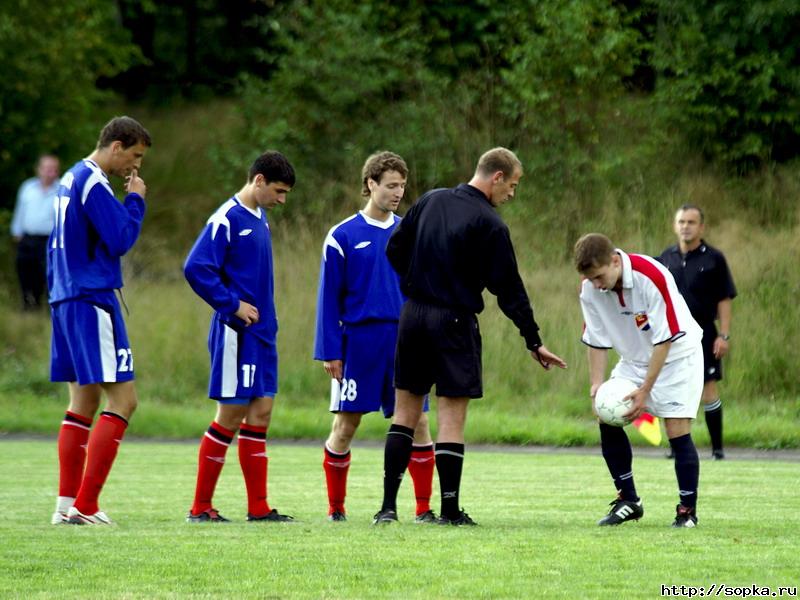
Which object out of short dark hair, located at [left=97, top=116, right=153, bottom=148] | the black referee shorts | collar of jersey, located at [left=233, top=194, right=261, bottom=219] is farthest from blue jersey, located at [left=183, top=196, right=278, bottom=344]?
the black referee shorts

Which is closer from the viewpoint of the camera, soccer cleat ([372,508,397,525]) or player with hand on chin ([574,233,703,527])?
player with hand on chin ([574,233,703,527])

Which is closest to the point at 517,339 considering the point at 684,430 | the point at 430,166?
the point at 430,166

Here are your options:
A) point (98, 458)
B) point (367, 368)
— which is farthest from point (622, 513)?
point (98, 458)

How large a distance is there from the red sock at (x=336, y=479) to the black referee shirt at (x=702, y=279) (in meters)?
5.66

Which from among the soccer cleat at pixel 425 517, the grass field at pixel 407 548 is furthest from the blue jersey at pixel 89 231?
the soccer cleat at pixel 425 517

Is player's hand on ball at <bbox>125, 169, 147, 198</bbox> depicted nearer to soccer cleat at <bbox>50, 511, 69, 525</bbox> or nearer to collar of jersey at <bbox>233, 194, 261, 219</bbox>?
collar of jersey at <bbox>233, 194, 261, 219</bbox>

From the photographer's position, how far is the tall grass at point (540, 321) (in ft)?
60.2

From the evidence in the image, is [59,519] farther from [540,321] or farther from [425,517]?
[540,321]

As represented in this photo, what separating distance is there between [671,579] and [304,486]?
6.07m

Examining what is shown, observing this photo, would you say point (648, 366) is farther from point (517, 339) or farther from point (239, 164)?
point (239, 164)

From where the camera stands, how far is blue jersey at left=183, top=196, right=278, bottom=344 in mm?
8781

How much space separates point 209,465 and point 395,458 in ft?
3.94

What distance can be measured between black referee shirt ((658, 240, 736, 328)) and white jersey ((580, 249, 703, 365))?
5471 mm

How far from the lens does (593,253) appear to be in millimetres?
8297
